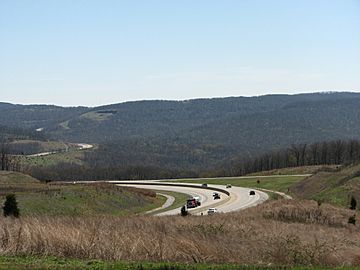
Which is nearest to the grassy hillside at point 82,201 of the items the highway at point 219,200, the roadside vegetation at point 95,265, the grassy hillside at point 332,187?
the highway at point 219,200

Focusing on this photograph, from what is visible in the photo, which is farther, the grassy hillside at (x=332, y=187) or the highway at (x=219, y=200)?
the highway at (x=219, y=200)

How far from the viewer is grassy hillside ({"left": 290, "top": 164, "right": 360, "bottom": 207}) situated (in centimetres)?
6279

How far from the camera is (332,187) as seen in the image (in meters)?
72.4

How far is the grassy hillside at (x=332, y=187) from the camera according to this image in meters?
62.8

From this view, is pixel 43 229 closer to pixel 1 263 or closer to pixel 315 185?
pixel 1 263

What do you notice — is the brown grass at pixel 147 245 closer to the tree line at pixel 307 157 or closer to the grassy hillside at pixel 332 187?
the grassy hillside at pixel 332 187

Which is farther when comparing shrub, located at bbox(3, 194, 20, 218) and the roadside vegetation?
shrub, located at bbox(3, 194, 20, 218)

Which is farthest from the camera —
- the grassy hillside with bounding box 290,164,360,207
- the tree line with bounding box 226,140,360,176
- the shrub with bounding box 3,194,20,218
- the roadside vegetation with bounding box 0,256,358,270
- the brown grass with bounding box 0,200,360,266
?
the tree line with bounding box 226,140,360,176

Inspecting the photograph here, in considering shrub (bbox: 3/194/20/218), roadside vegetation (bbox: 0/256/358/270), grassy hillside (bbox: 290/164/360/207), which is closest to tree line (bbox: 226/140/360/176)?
grassy hillside (bbox: 290/164/360/207)

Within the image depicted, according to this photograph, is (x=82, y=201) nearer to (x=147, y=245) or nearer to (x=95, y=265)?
(x=147, y=245)

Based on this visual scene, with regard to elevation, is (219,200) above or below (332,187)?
below

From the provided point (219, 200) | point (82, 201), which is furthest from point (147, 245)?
point (219, 200)

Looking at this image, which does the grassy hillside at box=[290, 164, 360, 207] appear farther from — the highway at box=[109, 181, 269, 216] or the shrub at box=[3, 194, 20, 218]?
the shrub at box=[3, 194, 20, 218]

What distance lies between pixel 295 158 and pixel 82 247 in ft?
486
